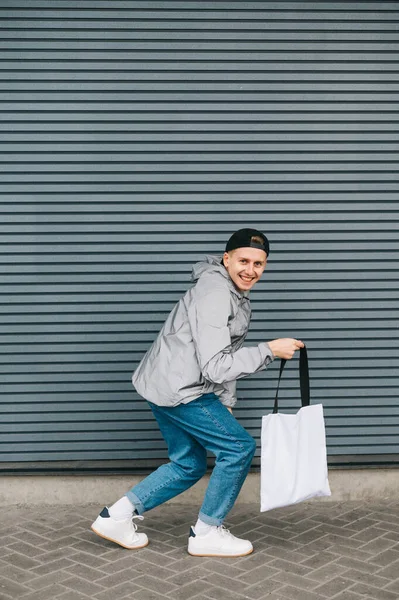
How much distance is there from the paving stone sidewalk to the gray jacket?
3.08ft

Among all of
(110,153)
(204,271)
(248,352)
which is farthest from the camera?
(110,153)

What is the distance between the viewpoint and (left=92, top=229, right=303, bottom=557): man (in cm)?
422

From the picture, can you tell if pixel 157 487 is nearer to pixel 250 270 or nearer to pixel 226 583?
pixel 226 583

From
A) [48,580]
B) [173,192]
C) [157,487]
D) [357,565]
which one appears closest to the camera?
[48,580]

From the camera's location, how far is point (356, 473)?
18.0 feet

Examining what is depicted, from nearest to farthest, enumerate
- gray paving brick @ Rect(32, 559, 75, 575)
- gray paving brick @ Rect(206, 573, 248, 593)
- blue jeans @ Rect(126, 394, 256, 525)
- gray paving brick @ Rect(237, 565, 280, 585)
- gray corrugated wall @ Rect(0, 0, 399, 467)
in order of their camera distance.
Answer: gray paving brick @ Rect(206, 573, 248, 593)
gray paving brick @ Rect(237, 565, 280, 585)
gray paving brick @ Rect(32, 559, 75, 575)
blue jeans @ Rect(126, 394, 256, 525)
gray corrugated wall @ Rect(0, 0, 399, 467)

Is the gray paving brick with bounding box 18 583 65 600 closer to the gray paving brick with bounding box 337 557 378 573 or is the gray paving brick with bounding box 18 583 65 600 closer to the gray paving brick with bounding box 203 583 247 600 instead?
the gray paving brick with bounding box 203 583 247 600

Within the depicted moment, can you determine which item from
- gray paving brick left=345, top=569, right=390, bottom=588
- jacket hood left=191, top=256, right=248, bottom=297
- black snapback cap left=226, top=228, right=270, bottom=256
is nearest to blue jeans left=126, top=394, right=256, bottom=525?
jacket hood left=191, top=256, right=248, bottom=297

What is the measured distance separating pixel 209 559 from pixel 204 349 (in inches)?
50.0

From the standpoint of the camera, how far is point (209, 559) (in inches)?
177

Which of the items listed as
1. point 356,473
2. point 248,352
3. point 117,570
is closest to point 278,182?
point 248,352

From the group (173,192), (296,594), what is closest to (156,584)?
(296,594)

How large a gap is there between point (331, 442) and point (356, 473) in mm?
284

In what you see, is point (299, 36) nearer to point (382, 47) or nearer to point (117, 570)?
point (382, 47)
